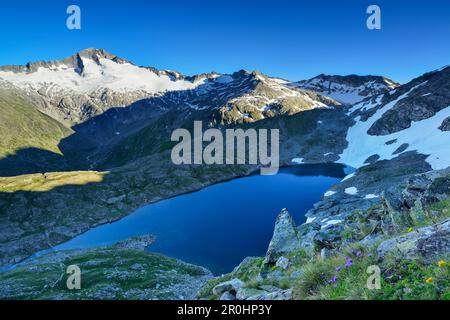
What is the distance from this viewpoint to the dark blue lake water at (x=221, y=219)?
74125 mm

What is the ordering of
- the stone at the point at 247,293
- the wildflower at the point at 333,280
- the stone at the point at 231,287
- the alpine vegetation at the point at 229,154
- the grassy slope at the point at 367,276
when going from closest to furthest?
the grassy slope at the point at 367,276 < the wildflower at the point at 333,280 < the stone at the point at 247,293 < the stone at the point at 231,287 < the alpine vegetation at the point at 229,154

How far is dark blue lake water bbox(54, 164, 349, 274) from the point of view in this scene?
2918 inches

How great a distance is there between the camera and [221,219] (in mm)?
98750

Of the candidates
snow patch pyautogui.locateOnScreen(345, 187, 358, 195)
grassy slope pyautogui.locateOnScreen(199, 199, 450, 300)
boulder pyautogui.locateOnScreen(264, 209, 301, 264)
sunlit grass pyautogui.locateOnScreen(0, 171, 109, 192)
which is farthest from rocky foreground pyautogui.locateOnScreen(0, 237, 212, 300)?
sunlit grass pyautogui.locateOnScreen(0, 171, 109, 192)

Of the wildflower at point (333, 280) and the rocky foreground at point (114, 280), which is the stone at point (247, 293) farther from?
the rocky foreground at point (114, 280)

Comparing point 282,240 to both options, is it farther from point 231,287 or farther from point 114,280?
point 114,280

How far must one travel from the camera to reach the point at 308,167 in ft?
556

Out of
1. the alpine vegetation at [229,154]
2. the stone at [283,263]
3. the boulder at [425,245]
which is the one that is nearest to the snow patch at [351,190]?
the alpine vegetation at [229,154]

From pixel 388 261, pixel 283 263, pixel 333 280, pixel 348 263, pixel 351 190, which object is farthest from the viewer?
pixel 351 190

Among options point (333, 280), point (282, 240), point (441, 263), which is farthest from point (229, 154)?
point (441, 263)

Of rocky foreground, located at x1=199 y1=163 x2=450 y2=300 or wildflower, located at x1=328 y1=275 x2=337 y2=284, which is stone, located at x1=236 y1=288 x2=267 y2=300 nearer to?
rocky foreground, located at x1=199 y1=163 x2=450 y2=300

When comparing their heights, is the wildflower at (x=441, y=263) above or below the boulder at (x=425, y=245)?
below

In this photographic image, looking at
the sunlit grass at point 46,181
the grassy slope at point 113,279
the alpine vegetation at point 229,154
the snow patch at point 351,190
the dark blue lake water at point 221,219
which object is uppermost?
the alpine vegetation at point 229,154

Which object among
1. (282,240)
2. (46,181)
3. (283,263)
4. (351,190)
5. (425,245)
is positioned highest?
(46,181)
